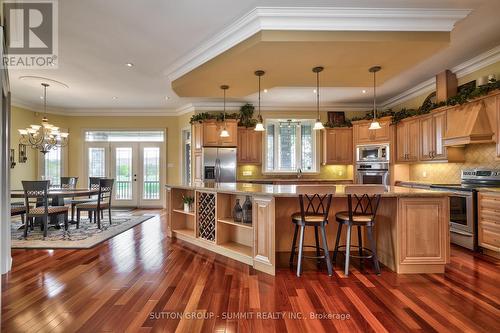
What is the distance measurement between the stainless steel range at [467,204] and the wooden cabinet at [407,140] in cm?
129

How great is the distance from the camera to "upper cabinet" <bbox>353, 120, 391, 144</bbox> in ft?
20.1

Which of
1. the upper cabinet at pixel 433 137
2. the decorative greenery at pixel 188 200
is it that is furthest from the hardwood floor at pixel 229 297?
the upper cabinet at pixel 433 137

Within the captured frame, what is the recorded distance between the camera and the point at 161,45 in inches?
154

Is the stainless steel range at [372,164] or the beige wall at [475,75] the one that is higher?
the beige wall at [475,75]

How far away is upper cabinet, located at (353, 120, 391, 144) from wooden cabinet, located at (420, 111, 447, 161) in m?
0.84

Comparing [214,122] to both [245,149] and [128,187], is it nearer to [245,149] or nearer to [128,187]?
[245,149]

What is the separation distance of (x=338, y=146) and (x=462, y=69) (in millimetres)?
2887

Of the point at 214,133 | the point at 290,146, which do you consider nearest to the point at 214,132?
the point at 214,133

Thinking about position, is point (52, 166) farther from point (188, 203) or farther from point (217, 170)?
point (188, 203)

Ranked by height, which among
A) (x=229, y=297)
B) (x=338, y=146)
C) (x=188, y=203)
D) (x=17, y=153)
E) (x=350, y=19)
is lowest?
(x=229, y=297)

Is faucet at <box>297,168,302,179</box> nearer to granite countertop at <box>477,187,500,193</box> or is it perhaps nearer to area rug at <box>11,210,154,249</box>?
granite countertop at <box>477,187,500,193</box>

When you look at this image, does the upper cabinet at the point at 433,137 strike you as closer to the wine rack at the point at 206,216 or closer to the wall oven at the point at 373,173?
the wall oven at the point at 373,173

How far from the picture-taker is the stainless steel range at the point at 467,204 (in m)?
3.87

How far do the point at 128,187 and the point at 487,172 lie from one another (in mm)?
8258
